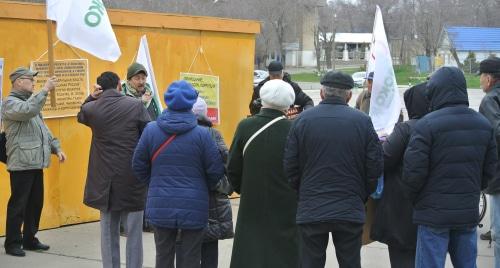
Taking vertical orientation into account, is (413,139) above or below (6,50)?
below

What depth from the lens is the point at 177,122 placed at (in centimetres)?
496

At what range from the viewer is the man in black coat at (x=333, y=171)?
181 inches

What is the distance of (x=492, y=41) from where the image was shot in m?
67.3

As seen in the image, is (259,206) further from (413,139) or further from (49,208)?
(49,208)

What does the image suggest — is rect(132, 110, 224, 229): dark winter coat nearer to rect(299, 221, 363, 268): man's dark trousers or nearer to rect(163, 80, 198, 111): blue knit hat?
rect(163, 80, 198, 111): blue knit hat

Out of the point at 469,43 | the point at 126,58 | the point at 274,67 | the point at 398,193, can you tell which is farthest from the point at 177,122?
the point at 469,43

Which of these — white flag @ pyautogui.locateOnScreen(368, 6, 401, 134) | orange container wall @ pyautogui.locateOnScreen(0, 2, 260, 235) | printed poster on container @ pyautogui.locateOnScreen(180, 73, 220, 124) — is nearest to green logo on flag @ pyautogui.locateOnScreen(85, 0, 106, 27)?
orange container wall @ pyautogui.locateOnScreen(0, 2, 260, 235)

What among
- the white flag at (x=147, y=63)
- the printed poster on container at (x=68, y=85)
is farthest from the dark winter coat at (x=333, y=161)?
the printed poster on container at (x=68, y=85)

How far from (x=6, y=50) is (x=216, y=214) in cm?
346

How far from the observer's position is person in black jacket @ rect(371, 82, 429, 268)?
16.8 feet

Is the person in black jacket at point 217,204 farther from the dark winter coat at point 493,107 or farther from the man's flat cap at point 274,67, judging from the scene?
the man's flat cap at point 274,67

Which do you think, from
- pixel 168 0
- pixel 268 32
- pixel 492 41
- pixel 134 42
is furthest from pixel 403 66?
pixel 134 42

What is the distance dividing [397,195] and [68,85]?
426cm

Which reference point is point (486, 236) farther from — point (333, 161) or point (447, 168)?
point (333, 161)
